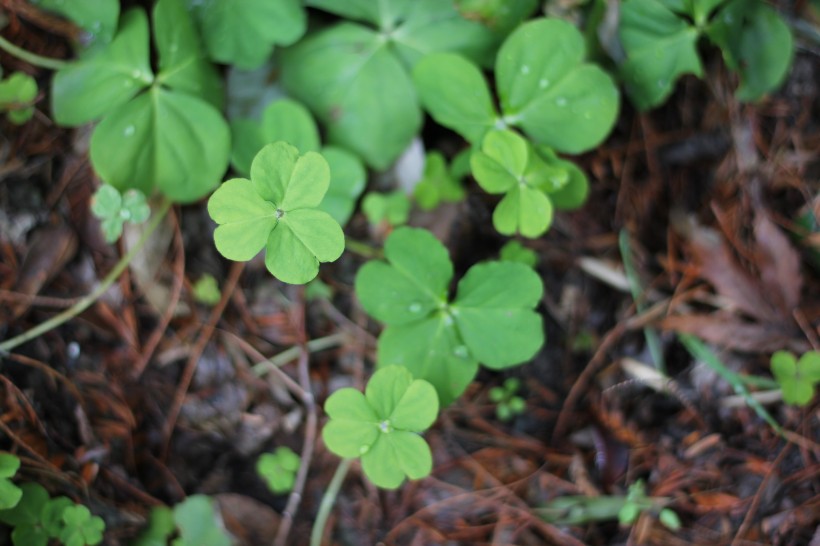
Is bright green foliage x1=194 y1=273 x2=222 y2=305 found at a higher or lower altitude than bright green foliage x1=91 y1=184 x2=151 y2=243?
lower

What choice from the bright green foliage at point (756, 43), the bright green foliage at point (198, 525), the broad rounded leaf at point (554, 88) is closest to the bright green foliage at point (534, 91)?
the broad rounded leaf at point (554, 88)

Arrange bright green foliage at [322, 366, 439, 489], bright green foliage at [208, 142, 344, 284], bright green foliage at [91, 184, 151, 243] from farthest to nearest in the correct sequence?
1. bright green foliage at [91, 184, 151, 243]
2. bright green foliage at [322, 366, 439, 489]
3. bright green foliage at [208, 142, 344, 284]

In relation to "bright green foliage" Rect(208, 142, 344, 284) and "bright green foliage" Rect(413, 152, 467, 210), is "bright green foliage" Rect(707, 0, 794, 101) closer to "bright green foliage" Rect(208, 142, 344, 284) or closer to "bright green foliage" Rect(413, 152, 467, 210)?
"bright green foliage" Rect(413, 152, 467, 210)

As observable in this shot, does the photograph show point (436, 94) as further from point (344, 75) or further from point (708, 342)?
point (708, 342)

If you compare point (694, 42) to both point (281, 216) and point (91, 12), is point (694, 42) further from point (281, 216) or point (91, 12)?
point (91, 12)

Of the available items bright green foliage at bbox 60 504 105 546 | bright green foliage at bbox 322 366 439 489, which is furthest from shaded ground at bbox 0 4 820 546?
bright green foliage at bbox 322 366 439 489

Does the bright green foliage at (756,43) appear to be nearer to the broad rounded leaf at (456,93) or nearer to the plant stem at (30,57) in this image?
the broad rounded leaf at (456,93)
